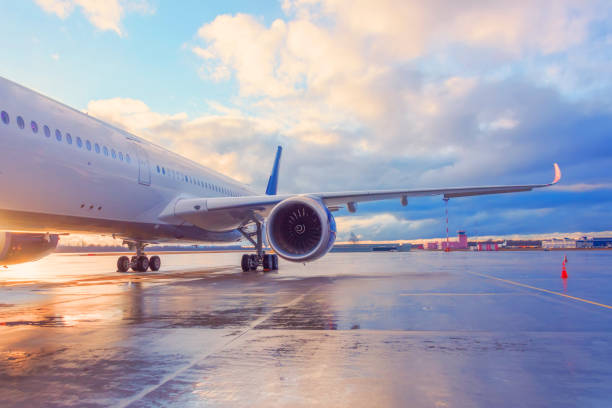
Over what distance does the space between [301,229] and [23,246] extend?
7.99 m

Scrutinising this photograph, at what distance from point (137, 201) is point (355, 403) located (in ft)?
36.5

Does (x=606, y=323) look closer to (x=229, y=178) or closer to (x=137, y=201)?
(x=137, y=201)

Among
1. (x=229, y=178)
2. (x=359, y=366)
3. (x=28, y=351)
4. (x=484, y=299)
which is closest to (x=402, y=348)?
(x=359, y=366)

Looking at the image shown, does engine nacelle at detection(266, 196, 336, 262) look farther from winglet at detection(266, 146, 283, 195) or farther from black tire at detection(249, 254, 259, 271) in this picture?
winglet at detection(266, 146, 283, 195)

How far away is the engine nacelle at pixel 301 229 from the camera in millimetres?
12188

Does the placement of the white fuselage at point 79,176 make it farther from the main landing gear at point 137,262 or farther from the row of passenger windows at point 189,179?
the main landing gear at point 137,262

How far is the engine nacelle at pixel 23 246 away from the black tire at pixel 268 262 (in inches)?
288

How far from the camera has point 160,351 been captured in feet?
14.0

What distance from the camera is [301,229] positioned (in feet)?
43.2

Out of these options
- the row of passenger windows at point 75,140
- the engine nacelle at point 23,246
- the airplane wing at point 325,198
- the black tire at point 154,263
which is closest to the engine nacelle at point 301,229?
the airplane wing at point 325,198

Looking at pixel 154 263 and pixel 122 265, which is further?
pixel 154 263

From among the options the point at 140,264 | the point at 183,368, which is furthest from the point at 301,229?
the point at 183,368

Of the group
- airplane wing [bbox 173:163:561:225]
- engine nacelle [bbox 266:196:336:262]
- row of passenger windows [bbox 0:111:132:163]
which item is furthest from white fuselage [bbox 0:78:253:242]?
engine nacelle [bbox 266:196:336:262]

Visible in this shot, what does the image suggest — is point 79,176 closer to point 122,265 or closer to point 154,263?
point 122,265
